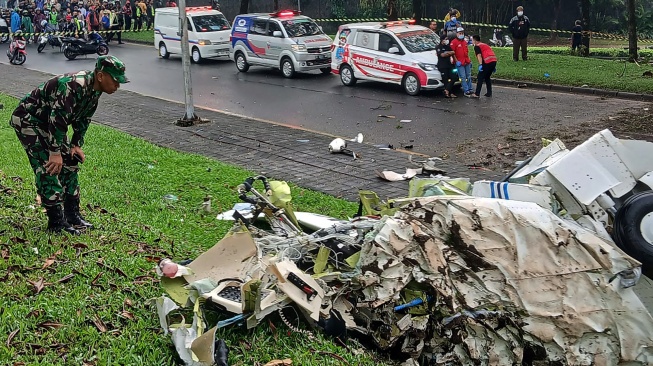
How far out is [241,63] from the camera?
22.2m

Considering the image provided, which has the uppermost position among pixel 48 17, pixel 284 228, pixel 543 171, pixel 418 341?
pixel 48 17

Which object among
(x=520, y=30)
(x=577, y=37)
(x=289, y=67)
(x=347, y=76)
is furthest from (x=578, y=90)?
(x=577, y=37)

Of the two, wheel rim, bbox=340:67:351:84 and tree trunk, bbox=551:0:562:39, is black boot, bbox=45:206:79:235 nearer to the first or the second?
wheel rim, bbox=340:67:351:84

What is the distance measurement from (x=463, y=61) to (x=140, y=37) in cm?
2146

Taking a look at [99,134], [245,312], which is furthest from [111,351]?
[99,134]

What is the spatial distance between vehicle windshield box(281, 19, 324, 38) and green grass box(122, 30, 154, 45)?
41.5 feet

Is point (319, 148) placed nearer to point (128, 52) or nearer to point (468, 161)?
point (468, 161)

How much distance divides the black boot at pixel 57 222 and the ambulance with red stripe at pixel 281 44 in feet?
47.7

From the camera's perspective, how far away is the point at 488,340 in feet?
14.9

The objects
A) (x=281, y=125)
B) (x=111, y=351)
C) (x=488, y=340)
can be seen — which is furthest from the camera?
(x=281, y=125)

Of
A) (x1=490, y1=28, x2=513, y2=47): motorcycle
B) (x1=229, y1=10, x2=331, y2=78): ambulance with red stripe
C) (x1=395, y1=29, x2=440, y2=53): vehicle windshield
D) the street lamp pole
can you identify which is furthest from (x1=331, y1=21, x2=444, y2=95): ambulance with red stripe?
(x1=490, y1=28, x2=513, y2=47): motorcycle

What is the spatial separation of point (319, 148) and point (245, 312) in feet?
21.9

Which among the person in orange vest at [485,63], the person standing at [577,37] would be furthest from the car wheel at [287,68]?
the person standing at [577,37]

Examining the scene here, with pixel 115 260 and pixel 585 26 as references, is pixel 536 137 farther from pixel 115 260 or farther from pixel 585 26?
pixel 585 26
